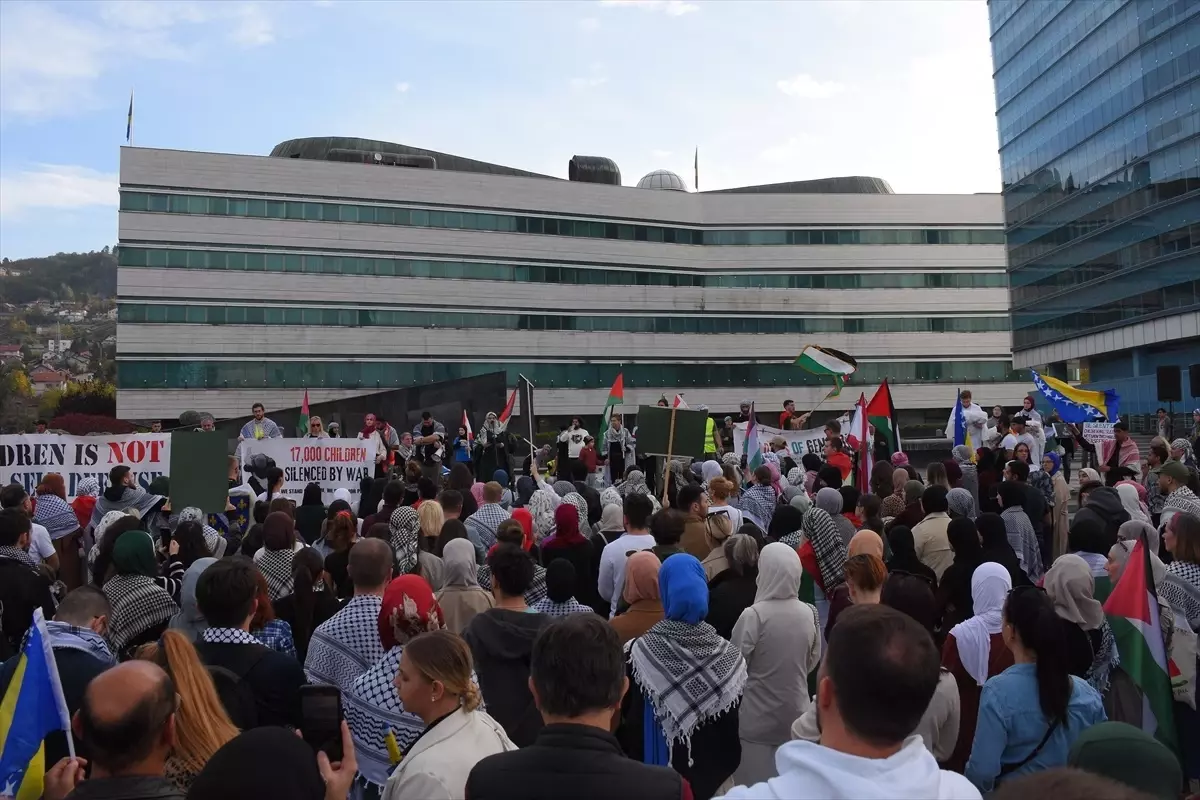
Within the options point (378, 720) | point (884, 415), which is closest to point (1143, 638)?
point (378, 720)

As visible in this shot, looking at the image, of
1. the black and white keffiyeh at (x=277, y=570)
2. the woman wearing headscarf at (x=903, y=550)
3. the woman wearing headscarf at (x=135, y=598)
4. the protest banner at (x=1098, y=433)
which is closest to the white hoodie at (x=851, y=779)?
the woman wearing headscarf at (x=135, y=598)

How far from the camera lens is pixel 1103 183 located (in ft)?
201

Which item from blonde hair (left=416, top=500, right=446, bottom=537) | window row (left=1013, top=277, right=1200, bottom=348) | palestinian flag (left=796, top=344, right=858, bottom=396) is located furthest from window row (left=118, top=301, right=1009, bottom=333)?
blonde hair (left=416, top=500, right=446, bottom=537)

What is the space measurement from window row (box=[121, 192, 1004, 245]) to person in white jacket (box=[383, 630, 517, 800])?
55.7m

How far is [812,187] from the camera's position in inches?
2950

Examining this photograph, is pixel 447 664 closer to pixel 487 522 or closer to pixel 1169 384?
pixel 487 522

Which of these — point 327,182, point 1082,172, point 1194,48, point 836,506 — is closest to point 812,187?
point 1082,172

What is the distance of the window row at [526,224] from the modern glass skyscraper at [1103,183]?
598 cm

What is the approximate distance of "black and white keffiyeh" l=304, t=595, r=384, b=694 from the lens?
5.11m

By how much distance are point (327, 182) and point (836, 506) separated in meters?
53.6

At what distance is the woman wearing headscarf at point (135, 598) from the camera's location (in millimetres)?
5570

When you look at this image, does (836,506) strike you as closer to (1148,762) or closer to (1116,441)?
(1148,762)

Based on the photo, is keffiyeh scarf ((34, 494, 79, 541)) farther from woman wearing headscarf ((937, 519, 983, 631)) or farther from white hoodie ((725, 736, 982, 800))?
white hoodie ((725, 736, 982, 800))

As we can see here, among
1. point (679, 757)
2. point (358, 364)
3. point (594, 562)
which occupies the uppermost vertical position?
point (358, 364)
